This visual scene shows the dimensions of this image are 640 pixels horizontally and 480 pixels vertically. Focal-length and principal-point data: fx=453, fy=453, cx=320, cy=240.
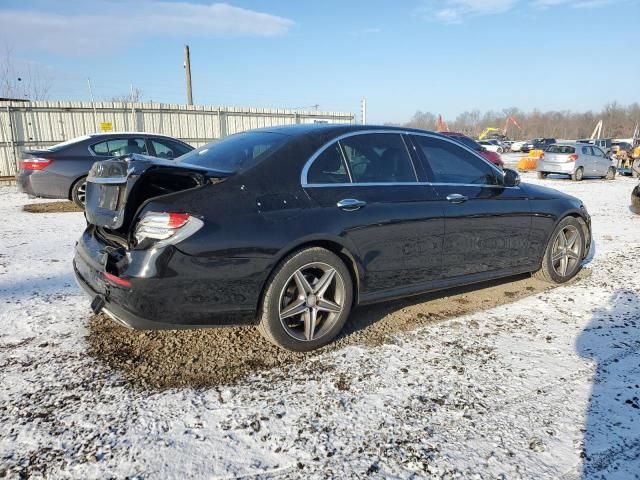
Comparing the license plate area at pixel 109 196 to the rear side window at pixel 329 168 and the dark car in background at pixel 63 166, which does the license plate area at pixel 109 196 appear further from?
the dark car in background at pixel 63 166

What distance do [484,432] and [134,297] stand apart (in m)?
2.06

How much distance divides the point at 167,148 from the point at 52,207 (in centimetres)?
260

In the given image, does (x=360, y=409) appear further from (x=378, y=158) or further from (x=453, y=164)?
(x=453, y=164)

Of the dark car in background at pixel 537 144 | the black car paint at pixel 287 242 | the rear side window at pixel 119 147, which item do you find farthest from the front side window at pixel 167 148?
the dark car in background at pixel 537 144

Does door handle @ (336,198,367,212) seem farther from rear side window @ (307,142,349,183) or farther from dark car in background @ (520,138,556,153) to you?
dark car in background @ (520,138,556,153)

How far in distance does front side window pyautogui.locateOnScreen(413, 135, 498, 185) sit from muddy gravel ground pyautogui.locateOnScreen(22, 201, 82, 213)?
23.8 feet

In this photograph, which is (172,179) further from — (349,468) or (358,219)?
(349,468)

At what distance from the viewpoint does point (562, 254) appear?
4824 millimetres

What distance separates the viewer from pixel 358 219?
323 centimetres

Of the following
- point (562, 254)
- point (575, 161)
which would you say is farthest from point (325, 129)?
point (575, 161)

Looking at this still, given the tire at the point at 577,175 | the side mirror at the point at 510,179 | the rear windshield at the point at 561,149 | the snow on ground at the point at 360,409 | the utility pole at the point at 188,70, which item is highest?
the utility pole at the point at 188,70

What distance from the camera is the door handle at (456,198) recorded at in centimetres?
380

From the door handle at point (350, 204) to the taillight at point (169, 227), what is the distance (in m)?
1.01

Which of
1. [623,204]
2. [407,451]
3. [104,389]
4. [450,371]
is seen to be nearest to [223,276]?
[104,389]
